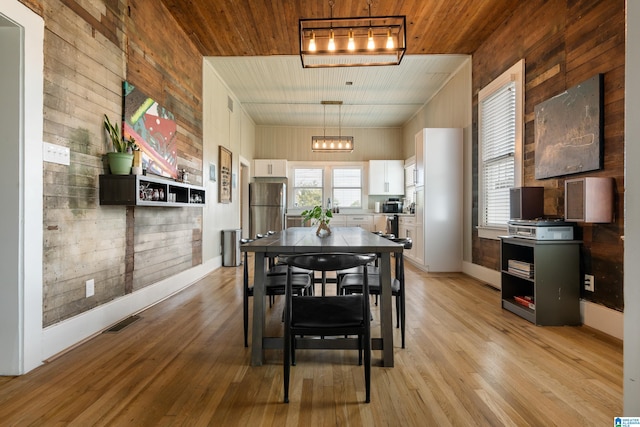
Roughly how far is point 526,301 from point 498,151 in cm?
204

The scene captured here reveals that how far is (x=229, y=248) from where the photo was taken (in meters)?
6.23

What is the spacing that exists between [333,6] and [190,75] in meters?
2.14

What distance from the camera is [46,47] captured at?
2328mm

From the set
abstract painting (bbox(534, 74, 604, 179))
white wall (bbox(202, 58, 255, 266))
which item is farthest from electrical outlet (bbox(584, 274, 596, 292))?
white wall (bbox(202, 58, 255, 266))

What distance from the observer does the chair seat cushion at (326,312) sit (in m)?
1.83

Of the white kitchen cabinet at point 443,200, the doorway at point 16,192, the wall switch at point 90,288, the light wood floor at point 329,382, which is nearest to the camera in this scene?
the light wood floor at point 329,382

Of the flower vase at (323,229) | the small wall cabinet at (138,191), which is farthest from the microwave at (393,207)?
the flower vase at (323,229)

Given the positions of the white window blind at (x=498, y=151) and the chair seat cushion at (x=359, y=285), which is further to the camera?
the white window blind at (x=498, y=151)

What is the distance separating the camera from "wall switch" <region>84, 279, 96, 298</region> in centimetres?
273

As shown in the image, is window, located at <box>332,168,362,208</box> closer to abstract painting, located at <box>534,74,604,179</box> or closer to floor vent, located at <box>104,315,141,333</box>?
abstract painting, located at <box>534,74,604,179</box>

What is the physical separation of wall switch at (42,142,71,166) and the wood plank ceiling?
7.93 ft

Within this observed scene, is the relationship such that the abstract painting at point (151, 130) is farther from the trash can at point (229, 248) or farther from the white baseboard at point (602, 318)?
the white baseboard at point (602, 318)

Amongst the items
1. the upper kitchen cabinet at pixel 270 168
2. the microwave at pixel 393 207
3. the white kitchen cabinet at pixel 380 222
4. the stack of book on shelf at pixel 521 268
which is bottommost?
the stack of book on shelf at pixel 521 268

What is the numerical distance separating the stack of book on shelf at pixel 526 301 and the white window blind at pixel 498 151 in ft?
3.83
